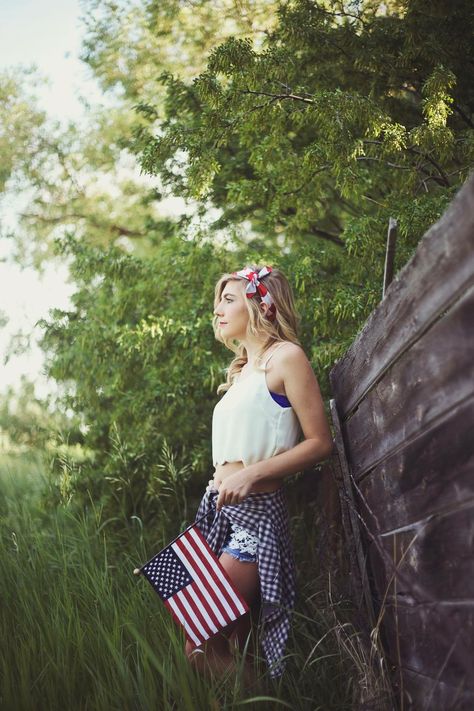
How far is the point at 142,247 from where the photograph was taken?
396 inches

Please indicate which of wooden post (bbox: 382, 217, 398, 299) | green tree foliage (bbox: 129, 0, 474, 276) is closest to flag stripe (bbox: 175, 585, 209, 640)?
wooden post (bbox: 382, 217, 398, 299)

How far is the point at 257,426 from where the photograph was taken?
252 centimetres

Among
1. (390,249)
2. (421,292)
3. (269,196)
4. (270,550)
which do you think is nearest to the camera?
(421,292)

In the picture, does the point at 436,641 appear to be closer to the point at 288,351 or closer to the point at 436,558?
the point at 436,558

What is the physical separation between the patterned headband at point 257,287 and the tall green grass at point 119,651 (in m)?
1.22

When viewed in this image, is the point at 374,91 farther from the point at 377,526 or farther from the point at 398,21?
the point at 377,526

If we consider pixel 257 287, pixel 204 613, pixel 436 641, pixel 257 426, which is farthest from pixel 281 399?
pixel 436 641

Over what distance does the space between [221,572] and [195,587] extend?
12 centimetres

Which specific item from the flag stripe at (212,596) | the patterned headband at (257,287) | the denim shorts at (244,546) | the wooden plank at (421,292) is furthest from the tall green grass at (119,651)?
the patterned headband at (257,287)

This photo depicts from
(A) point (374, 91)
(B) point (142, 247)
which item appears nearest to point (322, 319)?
(A) point (374, 91)

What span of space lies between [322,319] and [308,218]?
1.04m

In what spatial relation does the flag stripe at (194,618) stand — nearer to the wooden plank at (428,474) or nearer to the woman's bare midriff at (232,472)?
the woman's bare midriff at (232,472)

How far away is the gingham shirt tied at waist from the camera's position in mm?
2445

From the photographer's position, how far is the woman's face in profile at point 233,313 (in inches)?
110
